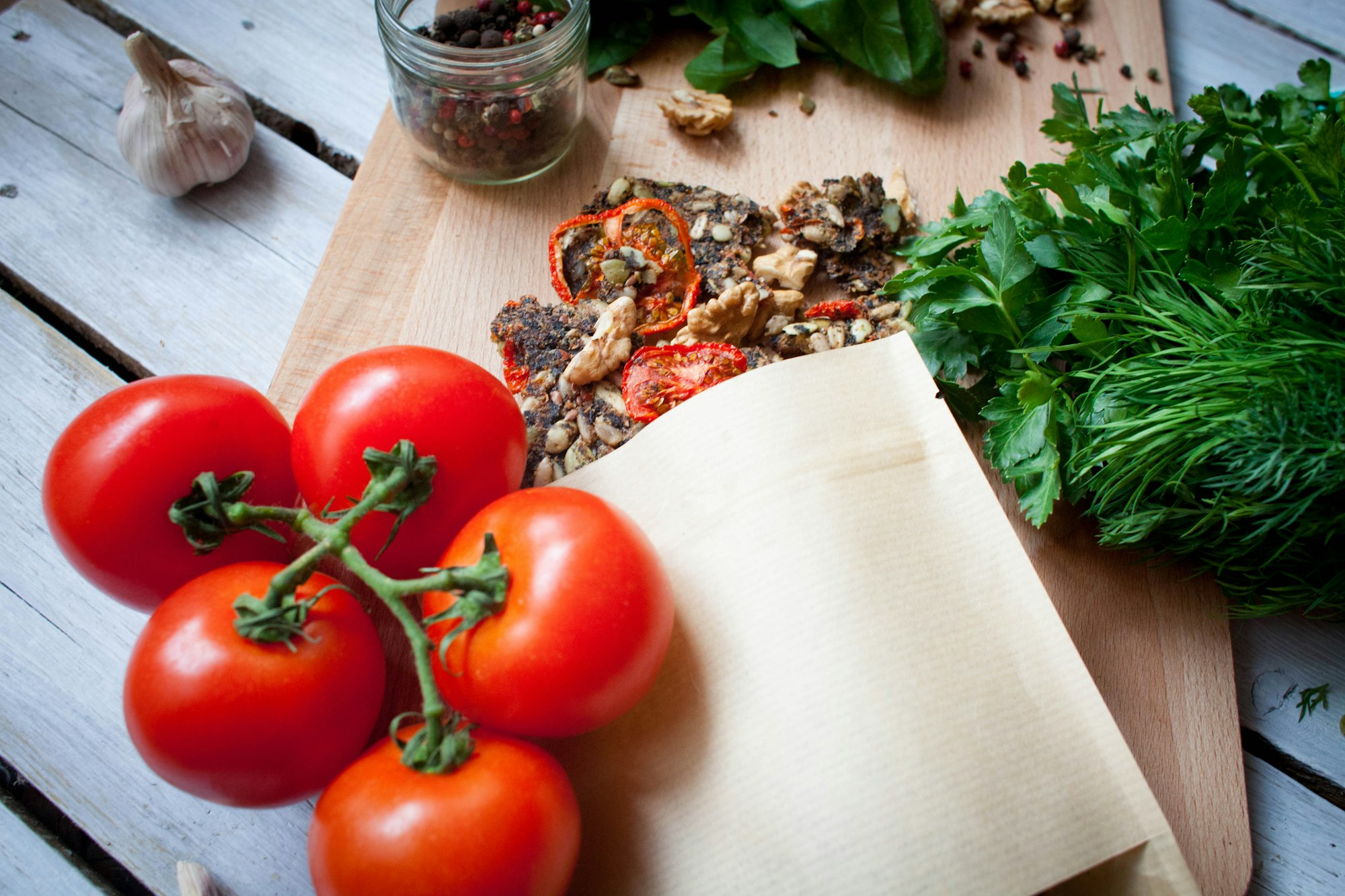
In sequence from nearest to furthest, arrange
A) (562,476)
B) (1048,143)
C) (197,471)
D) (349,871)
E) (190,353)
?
(349,871) → (197,471) → (562,476) → (190,353) → (1048,143)

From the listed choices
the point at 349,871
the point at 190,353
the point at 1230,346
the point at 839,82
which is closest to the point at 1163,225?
the point at 1230,346

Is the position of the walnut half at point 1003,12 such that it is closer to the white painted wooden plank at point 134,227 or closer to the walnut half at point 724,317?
the walnut half at point 724,317

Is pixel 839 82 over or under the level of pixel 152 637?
over

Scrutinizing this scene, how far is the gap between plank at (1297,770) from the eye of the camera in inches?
35.6

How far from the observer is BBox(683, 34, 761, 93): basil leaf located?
1.17 m

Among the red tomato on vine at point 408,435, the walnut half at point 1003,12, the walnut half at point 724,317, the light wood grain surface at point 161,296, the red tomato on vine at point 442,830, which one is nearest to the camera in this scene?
the red tomato on vine at point 442,830

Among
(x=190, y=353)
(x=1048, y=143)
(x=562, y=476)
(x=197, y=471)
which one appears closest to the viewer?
(x=197, y=471)

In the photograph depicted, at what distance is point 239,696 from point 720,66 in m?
0.96

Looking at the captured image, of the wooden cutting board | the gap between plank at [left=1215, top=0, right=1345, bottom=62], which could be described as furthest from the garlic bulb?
the gap between plank at [left=1215, top=0, right=1345, bottom=62]

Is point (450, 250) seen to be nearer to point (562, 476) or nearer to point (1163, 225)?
point (562, 476)

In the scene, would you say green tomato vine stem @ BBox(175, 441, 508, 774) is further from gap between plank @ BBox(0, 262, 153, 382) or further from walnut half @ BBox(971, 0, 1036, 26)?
walnut half @ BBox(971, 0, 1036, 26)

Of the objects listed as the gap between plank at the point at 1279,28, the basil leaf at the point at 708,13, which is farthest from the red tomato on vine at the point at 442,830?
the gap between plank at the point at 1279,28

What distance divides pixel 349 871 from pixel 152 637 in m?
0.24

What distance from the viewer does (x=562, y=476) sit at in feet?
3.02
